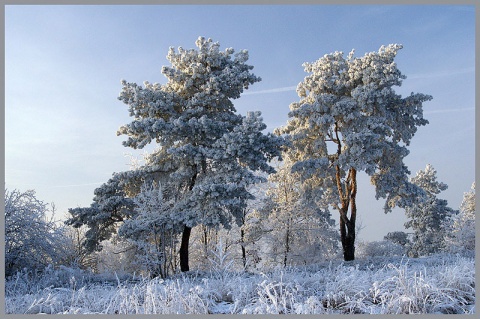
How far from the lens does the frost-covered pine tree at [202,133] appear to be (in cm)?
1555

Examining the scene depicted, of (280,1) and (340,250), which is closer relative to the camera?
(280,1)

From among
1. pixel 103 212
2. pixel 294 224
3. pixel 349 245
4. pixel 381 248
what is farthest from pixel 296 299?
pixel 381 248

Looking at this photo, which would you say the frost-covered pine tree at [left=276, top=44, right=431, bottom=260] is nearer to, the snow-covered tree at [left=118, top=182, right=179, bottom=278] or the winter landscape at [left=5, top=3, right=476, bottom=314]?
the winter landscape at [left=5, top=3, right=476, bottom=314]

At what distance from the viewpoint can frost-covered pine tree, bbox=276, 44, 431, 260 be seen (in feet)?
62.8

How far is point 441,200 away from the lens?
27500 millimetres

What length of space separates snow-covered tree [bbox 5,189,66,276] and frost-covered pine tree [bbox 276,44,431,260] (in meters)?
10.3

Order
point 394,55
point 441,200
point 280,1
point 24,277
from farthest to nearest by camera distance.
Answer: point 441,200 < point 394,55 < point 24,277 < point 280,1

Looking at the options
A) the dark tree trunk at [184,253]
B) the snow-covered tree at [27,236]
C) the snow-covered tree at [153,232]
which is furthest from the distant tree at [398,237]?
the snow-covered tree at [27,236]

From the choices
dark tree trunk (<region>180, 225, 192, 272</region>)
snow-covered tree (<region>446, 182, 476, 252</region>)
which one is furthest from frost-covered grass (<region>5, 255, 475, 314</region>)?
snow-covered tree (<region>446, 182, 476, 252</region>)

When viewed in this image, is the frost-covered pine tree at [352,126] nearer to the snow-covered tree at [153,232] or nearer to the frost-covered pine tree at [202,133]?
the frost-covered pine tree at [202,133]

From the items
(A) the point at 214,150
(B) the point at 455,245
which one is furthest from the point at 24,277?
(B) the point at 455,245

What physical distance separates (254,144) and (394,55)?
906cm

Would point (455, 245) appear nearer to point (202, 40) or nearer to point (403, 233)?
point (403, 233)

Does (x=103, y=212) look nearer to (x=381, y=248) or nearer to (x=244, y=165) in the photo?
(x=244, y=165)
